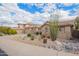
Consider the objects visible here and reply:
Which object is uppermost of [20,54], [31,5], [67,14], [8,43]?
[31,5]

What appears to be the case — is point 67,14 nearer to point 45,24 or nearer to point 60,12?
point 60,12

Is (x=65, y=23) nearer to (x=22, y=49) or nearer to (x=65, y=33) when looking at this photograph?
(x=65, y=33)

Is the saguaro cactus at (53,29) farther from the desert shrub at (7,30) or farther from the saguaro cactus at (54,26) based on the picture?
the desert shrub at (7,30)

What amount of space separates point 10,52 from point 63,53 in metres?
0.58

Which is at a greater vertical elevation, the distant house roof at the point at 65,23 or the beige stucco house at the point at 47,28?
the distant house roof at the point at 65,23

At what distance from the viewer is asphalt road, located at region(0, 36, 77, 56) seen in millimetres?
1756

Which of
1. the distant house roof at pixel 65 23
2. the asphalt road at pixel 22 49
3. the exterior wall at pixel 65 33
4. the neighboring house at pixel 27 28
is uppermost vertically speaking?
the distant house roof at pixel 65 23

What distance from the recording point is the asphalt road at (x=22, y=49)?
176 centimetres

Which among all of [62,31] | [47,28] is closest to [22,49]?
[47,28]

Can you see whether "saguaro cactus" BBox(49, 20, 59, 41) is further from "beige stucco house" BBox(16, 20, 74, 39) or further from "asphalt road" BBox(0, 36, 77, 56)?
"asphalt road" BBox(0, 36, 77, 56)

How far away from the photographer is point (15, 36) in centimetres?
179

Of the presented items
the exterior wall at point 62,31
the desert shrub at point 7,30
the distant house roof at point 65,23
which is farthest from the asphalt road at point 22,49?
the distant house roof at point 65,23

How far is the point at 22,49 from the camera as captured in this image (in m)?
1.77

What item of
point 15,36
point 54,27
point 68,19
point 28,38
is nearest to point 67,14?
point 68,19
